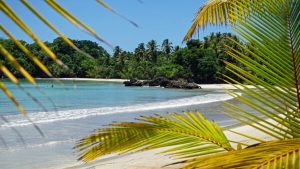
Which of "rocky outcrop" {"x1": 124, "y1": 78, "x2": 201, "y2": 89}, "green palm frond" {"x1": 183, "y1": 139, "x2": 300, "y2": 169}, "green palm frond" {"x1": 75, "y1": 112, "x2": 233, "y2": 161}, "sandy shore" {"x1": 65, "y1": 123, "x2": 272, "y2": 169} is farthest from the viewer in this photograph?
"rocky outcrop" {"x1": 124, "y1": 78, "x2": 201, "y2": 89}

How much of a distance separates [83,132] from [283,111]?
544 inches

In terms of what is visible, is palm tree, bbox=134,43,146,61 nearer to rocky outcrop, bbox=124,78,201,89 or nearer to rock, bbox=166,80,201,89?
rocky outcrop, bbox=124,78,201,89

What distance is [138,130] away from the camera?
8.95ft

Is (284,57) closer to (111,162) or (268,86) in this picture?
(268,86)

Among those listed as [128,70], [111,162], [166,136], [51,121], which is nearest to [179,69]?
[128,70]

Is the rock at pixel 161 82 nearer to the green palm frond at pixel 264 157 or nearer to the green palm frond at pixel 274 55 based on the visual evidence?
the green palm frond at pixel 274 55

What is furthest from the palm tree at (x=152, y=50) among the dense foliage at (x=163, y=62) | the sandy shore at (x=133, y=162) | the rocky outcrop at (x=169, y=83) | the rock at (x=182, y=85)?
the sandy shore at (x=133, y=162)

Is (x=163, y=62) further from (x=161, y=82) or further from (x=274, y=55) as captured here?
(x=274, y=55)

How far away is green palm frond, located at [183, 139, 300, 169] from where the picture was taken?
4.88 feet

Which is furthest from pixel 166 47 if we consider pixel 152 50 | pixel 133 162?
pixel 133 162

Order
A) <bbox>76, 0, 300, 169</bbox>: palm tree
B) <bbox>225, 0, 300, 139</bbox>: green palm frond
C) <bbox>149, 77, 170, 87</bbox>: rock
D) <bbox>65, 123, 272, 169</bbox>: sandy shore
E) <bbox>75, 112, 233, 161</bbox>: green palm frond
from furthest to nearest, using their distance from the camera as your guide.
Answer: <bbox>149, 77, 170, 87</bbox>: rock
<bbox>65, 123, 272, 169</bbox>: sandy shore
<bbox>75, 112, 233, 161</bbox>: green palm frond
<bbox>225, 0, 300, 139</bbox>: green palm frond
<bbox>76, 0, 300, 169</bbox>: palm tree

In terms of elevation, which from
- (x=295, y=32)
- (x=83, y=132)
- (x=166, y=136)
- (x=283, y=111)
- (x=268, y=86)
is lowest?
(x=83, y=132)

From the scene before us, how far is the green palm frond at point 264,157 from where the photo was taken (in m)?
1.49

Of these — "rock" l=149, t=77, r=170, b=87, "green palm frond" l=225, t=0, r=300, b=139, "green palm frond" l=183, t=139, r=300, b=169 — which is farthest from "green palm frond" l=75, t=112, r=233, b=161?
"rock" l=149, t=77, r=170, b=87
